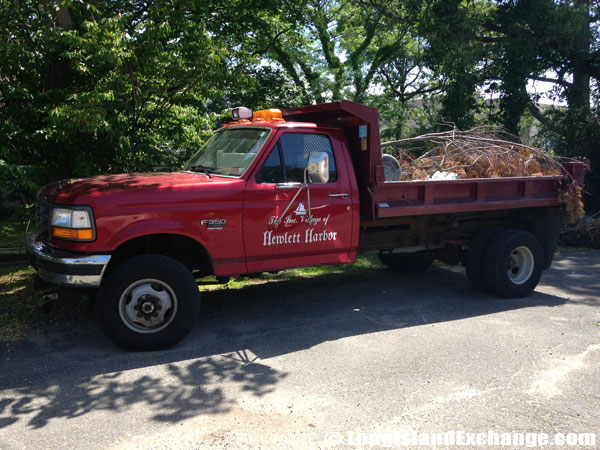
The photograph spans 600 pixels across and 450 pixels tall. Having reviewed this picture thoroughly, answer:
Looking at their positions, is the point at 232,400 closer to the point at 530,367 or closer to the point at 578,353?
the point at 530,367

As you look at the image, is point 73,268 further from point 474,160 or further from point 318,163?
point 474,160

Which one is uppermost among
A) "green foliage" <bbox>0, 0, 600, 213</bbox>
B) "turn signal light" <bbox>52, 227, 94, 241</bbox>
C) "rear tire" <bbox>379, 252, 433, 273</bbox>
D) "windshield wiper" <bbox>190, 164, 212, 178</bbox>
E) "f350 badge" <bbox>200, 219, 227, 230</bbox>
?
"green foliage" <bbox>0, 0, 600, 213</bbox>

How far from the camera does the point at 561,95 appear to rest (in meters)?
15.1

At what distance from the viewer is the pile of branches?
25.6 ft

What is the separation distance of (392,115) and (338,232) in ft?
54.8

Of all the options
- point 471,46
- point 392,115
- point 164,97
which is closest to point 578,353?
point 164,97

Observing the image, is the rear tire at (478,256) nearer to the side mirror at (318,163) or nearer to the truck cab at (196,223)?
the truck cab at (196,223)

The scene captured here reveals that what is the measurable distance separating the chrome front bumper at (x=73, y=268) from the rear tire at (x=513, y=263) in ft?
15.8

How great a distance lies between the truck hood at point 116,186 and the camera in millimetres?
4843

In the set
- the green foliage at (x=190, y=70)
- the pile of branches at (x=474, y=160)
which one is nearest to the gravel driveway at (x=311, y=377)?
the pile of branches at (x=474, y=160)

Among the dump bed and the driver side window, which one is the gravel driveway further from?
the driver side window

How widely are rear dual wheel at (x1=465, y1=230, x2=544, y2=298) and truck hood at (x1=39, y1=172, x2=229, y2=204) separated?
12.1ft

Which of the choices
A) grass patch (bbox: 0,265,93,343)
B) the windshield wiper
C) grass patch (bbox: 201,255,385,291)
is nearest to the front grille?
grass patch (bbox: 0,265,93,343)

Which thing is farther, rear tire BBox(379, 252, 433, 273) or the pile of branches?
rear tire BBox(379, 252, 433, 273)
